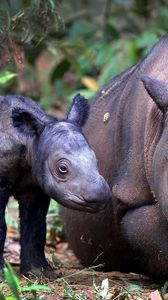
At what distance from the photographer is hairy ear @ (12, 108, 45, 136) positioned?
211 inches

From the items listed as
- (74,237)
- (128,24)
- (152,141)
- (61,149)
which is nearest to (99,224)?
(74,237)

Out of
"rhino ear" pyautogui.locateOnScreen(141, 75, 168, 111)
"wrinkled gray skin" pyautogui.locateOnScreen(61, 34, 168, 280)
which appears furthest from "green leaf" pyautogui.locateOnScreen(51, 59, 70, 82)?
"rhino ear" pyautogui.locateOnScreen(141, 75, 168, 111)

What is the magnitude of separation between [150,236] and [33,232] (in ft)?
2.33

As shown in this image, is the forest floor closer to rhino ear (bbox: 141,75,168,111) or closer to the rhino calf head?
the rhino calf head

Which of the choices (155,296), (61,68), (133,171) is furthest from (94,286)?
(61,68)

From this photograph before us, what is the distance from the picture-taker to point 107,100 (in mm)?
6988

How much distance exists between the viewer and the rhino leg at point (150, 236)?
581 centimetres

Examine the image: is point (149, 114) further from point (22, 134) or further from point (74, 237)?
point (74, 237)

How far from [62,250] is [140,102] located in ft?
8.06

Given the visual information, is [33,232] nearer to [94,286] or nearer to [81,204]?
[94,286]

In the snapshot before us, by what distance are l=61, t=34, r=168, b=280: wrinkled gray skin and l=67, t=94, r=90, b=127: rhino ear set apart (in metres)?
0.37

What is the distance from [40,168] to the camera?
5.27 meters

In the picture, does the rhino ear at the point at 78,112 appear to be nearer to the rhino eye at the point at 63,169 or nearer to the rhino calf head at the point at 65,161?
the rhino calf head at the point at 65,161

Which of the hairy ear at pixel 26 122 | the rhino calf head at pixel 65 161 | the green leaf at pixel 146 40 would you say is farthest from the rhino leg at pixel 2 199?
the green leaf at pixel 146 40
